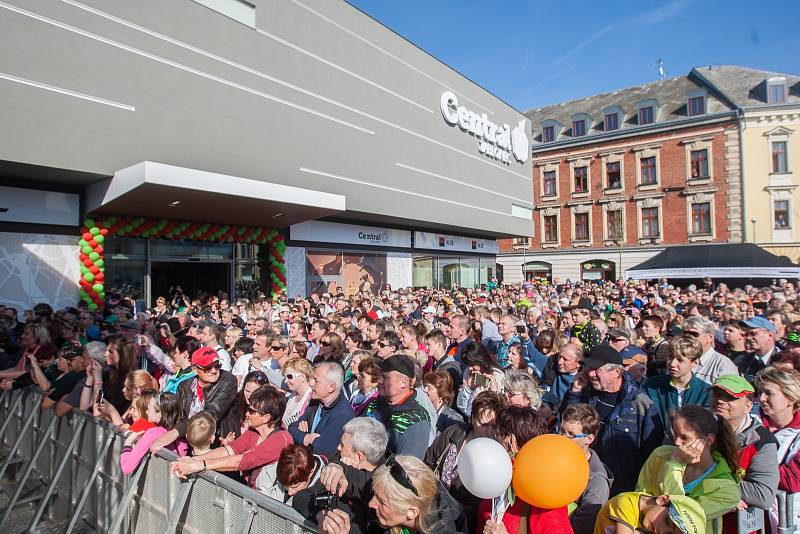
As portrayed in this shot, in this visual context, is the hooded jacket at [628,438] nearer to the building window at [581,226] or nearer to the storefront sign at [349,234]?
the storefront sign at [349,234]

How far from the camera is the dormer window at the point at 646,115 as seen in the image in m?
38.1

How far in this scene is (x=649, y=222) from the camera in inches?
1499

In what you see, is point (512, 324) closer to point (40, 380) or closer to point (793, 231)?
point (40, 380)

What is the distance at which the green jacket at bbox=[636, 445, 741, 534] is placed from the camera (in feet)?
8.81

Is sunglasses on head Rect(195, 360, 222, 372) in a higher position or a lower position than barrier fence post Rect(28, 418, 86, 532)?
higher

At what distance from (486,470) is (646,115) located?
137 feet

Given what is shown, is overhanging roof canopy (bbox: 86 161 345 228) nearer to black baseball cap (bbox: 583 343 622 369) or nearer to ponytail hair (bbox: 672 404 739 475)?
black baseball cap (bbox: 583 343 622 369)

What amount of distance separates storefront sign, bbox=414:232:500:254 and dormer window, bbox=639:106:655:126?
49.6 ft

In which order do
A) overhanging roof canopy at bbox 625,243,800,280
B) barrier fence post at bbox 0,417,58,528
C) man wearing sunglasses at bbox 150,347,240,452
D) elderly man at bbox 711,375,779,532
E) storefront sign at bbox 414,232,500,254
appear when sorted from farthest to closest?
1. storefront sign at bbox 414,232,500,254
2. overhanging roof canopy at bbox 625,243,800,280
3. barrier fence post at bbox 0,417,58,528
4. man wearing sunglasses at bbox 150,347,240,452
5. elderly man at bbox 711,375,779,532

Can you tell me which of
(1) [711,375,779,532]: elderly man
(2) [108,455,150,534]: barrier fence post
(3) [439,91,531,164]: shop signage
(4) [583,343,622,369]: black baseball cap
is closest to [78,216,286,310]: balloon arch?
(2) [108,455,150,534]: barrier fence post

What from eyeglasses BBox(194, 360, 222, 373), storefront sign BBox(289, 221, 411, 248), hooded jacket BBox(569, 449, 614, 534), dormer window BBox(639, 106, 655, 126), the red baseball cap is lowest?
hooded jacket BBox(569, 449, 614, 534)

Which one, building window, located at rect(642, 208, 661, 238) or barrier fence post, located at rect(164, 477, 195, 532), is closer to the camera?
barrier fence post, located at rect(164, 477, 195, 532)

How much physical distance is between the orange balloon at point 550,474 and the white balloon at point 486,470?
7 centimetres

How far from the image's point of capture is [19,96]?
11484 mm
